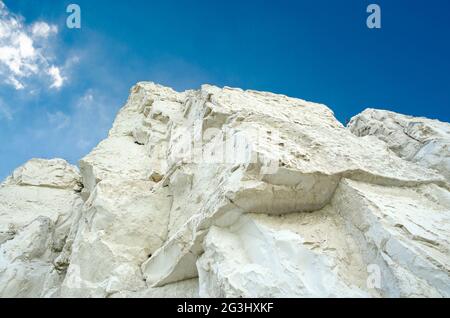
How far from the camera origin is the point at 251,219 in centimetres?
937

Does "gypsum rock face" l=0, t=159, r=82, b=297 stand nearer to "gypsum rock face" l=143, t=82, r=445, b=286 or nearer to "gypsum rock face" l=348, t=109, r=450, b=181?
"gypsum rock face" l=143, t=82, r=445, b=286

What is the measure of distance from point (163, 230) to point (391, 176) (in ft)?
26.6

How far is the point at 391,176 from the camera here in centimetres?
1122

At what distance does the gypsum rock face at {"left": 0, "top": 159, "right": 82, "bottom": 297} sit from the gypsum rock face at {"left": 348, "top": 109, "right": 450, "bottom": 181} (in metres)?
15.8

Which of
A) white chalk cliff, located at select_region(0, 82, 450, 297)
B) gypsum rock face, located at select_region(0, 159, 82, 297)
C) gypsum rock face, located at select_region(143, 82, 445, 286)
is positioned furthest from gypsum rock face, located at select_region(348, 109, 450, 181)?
gypsum rock face, located at select_region(0, 159, 82, 297)

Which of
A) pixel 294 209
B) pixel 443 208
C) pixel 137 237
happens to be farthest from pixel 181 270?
pixel 443 208

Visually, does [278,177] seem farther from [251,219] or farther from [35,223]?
[35,223]

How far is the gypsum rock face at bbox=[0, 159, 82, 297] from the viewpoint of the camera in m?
13.4

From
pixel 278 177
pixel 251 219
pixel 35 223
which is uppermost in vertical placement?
pixel 278 177

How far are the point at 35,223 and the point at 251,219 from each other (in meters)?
12.0

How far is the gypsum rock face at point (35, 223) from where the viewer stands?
1345 cm

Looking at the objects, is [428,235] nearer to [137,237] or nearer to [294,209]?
[294,209]

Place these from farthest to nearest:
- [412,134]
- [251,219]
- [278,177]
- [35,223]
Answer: [412,134] < [35,223] < [278,177] < [251,219]

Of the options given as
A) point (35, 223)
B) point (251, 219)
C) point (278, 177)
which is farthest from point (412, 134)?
point (35, 223)
